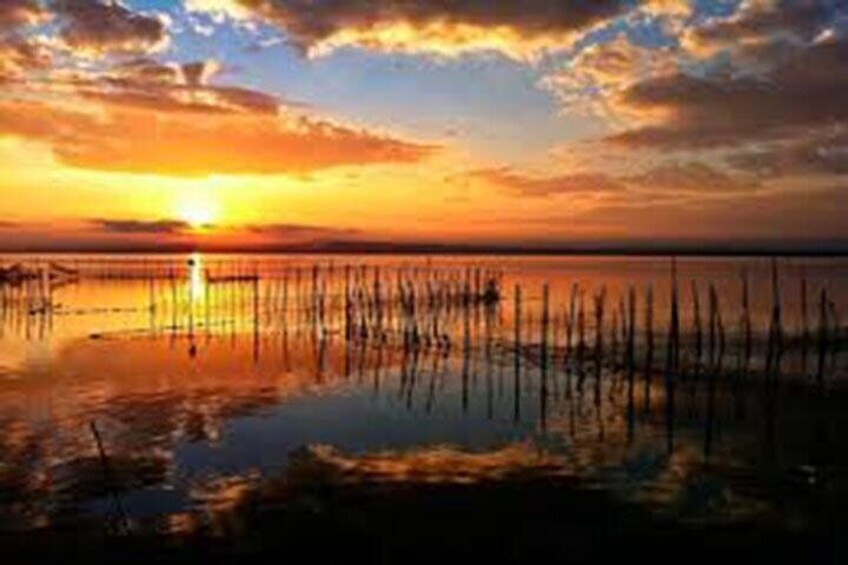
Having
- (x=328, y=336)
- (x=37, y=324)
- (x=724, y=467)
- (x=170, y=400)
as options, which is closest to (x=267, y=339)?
(x=328, y=336)

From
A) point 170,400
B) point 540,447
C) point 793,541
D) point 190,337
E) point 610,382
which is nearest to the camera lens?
point 793,541

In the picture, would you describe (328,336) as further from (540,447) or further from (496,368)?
(540,447)

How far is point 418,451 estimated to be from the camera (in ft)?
66.3

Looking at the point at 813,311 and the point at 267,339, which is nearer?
the point at 267,339

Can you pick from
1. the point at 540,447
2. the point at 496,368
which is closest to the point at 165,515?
the point at 540,447

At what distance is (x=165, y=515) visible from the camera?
1508 cm

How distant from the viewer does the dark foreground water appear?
46.2 ft

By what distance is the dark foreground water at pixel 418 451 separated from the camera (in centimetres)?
1409

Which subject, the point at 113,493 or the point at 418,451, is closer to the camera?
the point at 113,493

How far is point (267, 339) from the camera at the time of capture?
4459cm

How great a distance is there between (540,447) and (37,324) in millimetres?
37161

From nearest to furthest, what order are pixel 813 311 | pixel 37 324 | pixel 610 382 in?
pixel 610 382, pixel 37 324, pixel 813 311

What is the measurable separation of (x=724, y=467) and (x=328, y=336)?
29859mm

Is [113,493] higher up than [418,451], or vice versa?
[113,493]
